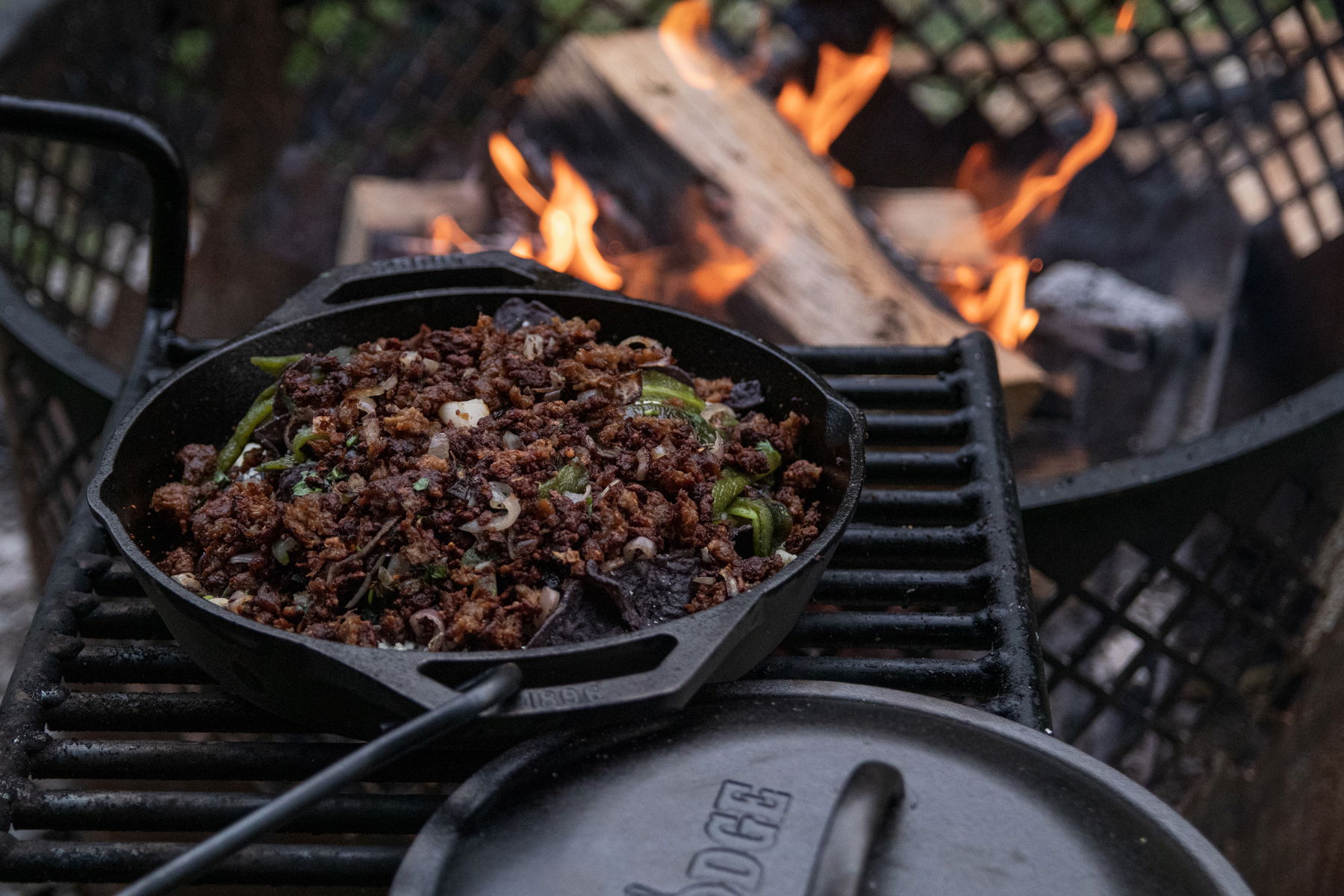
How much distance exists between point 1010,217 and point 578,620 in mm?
3180

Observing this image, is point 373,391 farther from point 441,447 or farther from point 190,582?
point 190,582

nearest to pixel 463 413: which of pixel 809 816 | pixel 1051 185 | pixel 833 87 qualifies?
pixel 809 816

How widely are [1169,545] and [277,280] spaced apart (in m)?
3.51

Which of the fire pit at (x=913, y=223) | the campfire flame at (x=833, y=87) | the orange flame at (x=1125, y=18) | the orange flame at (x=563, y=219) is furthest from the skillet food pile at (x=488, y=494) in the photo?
the orange flame at (x=1125, y=18)

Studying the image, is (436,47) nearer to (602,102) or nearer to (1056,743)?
(602,102)

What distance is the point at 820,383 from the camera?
1.65 metres

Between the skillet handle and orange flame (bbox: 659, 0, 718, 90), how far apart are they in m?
1.80

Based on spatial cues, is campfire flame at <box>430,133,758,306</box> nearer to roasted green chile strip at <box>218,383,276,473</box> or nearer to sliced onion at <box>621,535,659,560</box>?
roasted green chile strip at <box>218,383,276,473</box>

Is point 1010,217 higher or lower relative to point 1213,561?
higher

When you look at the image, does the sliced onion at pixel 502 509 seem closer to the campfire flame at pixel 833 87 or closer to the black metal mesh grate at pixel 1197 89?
the campfire flame at pixel 833 87

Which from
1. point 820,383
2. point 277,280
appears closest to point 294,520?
point 820,383

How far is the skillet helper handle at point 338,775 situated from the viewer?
0.96m

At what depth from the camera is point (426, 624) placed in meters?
1.33

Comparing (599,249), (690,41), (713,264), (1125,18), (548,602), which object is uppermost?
(1125,18)
